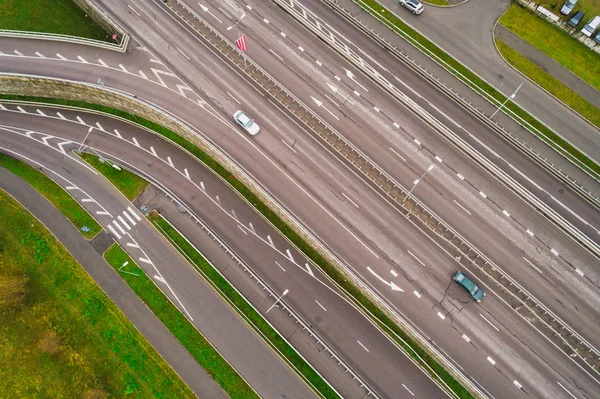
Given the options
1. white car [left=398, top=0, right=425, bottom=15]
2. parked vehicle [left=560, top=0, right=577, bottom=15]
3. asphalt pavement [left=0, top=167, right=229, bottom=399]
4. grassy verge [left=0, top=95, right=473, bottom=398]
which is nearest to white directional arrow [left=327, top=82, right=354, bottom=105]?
grassy verge [left=0, top=95, right=473, bottom=398]

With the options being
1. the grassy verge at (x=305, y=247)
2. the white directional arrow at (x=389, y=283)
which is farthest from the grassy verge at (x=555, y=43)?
the grassy verge at (x=305, y=247)

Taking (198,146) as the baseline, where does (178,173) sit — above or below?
below

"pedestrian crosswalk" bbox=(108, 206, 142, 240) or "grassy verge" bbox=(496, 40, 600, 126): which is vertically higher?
"grassy verge" bbox=(496, 40, 600, 126)

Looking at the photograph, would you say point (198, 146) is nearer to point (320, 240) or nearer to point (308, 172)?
point (308, 172)

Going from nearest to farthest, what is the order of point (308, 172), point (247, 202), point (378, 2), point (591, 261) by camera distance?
point (591, 261)
point (308, 172)
point (247, 202)
point (378, 2)

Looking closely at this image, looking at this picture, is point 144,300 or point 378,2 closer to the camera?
point 144,300

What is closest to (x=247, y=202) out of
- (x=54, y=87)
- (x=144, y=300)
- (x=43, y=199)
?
(x=144, y=300)

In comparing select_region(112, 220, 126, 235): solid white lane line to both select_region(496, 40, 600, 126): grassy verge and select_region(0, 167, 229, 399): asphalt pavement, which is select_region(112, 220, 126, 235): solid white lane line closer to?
select_region(0, 167, 229, 399): asphalt pavement
